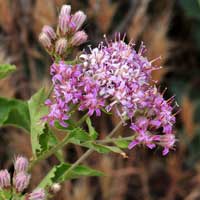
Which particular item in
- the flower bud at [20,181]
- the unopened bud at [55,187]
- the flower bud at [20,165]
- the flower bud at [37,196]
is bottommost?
the flower bud at [37,196]

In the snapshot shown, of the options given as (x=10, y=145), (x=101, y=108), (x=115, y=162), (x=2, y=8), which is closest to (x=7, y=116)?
(x=101, y=108)

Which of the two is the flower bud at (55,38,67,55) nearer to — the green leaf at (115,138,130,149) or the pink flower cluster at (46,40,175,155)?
the pink flower cluster at (46,40,175,155)

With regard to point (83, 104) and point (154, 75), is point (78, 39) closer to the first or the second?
point (83, 104)

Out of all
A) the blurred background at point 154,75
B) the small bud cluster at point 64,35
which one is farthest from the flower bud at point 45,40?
the blurred background at point 154,75

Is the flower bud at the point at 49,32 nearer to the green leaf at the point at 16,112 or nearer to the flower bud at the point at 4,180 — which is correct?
the green leaf at the point at 16,112

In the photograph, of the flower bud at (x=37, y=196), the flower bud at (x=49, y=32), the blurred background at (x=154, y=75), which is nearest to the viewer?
the flower bud at (x=37, y=196)

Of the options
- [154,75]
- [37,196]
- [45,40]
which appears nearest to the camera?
[37,196]

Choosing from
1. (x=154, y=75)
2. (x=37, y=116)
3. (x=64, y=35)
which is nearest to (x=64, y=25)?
(x=64, y=35)
